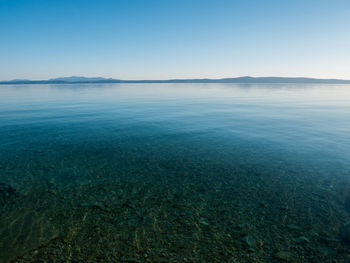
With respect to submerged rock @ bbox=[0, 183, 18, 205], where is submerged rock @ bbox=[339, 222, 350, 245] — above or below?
below

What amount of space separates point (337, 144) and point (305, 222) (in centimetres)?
1154

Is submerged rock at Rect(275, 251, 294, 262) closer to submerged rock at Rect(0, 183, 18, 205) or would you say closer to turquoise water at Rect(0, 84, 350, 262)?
turquoise water at Rect(0, 84, 350, 262)

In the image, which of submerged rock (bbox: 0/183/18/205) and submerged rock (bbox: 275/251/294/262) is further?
submerged rock (bbox: 0/183/18/205)

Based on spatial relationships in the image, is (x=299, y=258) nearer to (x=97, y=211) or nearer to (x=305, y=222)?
(x=305, y=222)

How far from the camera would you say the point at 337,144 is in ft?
47.2

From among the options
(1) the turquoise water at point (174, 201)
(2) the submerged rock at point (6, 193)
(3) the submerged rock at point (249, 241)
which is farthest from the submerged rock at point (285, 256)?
(2) the submerged rock at point (6, 193)

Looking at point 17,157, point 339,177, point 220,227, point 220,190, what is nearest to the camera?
point 220,227

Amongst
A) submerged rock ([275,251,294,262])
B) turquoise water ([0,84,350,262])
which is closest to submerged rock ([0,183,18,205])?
turquoise water ([0,84,350,262])

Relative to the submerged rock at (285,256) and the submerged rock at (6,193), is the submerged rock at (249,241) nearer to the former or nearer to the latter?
the submerged rock at (285,256)

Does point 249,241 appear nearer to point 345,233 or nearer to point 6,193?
point 345,233

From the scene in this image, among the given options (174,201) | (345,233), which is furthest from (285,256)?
(174,201)

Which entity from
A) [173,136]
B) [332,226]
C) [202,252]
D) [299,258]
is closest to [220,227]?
[202,252]

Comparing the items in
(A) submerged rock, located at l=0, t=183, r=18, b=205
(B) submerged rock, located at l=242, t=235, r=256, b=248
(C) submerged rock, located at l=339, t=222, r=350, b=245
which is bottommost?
(B) submerged rock, located at l=242, t=235, r=256, b=248

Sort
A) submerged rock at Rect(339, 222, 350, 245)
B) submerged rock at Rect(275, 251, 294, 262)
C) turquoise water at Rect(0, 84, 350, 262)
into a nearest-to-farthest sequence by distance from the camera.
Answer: submerged rock at Rect(275, 251, 294, 262), turquoise water at Rect(0, 84, 350, 262), submerged rock at Rect(339, 222, 350, 245)
